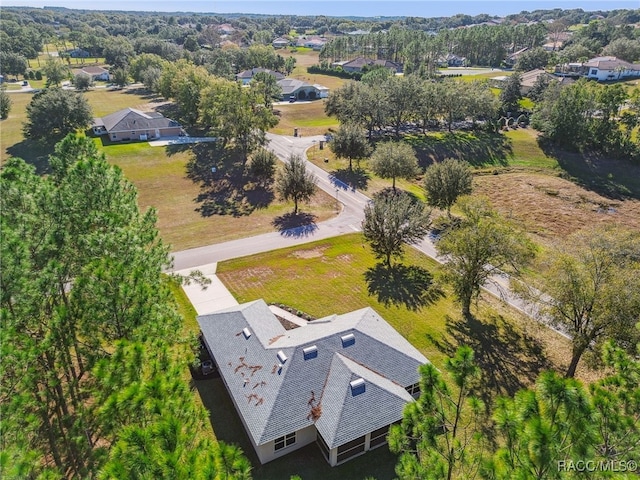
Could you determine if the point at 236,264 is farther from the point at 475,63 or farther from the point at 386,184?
the point at 475,63

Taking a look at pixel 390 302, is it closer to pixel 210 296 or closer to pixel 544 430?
pixel 210 296

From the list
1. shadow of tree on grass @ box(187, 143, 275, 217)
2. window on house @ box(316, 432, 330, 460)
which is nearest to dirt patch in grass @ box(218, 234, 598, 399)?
window on house @ box(316, 432, 330, 460)

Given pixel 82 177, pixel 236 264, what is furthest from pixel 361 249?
pixel 82 177

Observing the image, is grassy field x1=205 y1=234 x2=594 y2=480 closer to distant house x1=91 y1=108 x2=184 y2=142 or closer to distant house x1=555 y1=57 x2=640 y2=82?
distant house x1=91 y1=108 x2=184 y2=142

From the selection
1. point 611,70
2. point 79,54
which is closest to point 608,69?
point 611,70

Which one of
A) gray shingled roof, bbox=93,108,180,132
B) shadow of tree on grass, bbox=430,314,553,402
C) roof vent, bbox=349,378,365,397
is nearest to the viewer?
roof vent, bbox=349,378,365,397

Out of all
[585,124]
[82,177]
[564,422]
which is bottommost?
[585,124]

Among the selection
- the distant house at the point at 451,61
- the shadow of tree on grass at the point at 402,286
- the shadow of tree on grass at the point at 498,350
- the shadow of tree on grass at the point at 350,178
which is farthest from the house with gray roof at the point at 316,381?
the distant house at the point at 451,61
